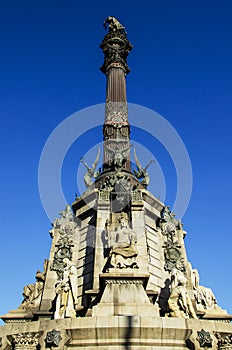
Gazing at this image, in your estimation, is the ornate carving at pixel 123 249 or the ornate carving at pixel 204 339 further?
the ornate carving at pixel 123 249

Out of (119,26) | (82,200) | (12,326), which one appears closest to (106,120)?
(82,200)

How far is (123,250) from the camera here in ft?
46.5

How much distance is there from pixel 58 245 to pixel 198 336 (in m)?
10.1

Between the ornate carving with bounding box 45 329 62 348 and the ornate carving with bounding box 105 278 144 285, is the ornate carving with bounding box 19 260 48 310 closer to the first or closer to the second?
the ornate carving with bounding box 105 278 144 285

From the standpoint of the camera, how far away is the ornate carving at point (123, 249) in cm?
1380

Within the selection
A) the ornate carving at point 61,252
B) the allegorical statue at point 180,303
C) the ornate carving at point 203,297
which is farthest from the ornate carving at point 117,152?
the allegorical statue at point 180,303

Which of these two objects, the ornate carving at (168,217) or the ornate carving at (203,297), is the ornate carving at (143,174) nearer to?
the ornate carving at (168,217)

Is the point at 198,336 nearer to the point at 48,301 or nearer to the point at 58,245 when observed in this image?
the point at 48,301

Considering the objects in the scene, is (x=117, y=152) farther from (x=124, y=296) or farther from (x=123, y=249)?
(x=124, y=296)

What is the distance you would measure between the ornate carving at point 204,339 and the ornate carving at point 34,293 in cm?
955

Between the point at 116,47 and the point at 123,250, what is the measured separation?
78.8 feet

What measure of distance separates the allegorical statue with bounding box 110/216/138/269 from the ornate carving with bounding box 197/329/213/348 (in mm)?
3867

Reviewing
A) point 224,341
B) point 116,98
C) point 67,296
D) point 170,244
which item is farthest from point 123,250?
point 116,98

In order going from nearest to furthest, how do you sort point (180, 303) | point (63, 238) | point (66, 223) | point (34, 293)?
point (180, 303) < point (34, 293) < point (63, 238) < point (66, 223)
